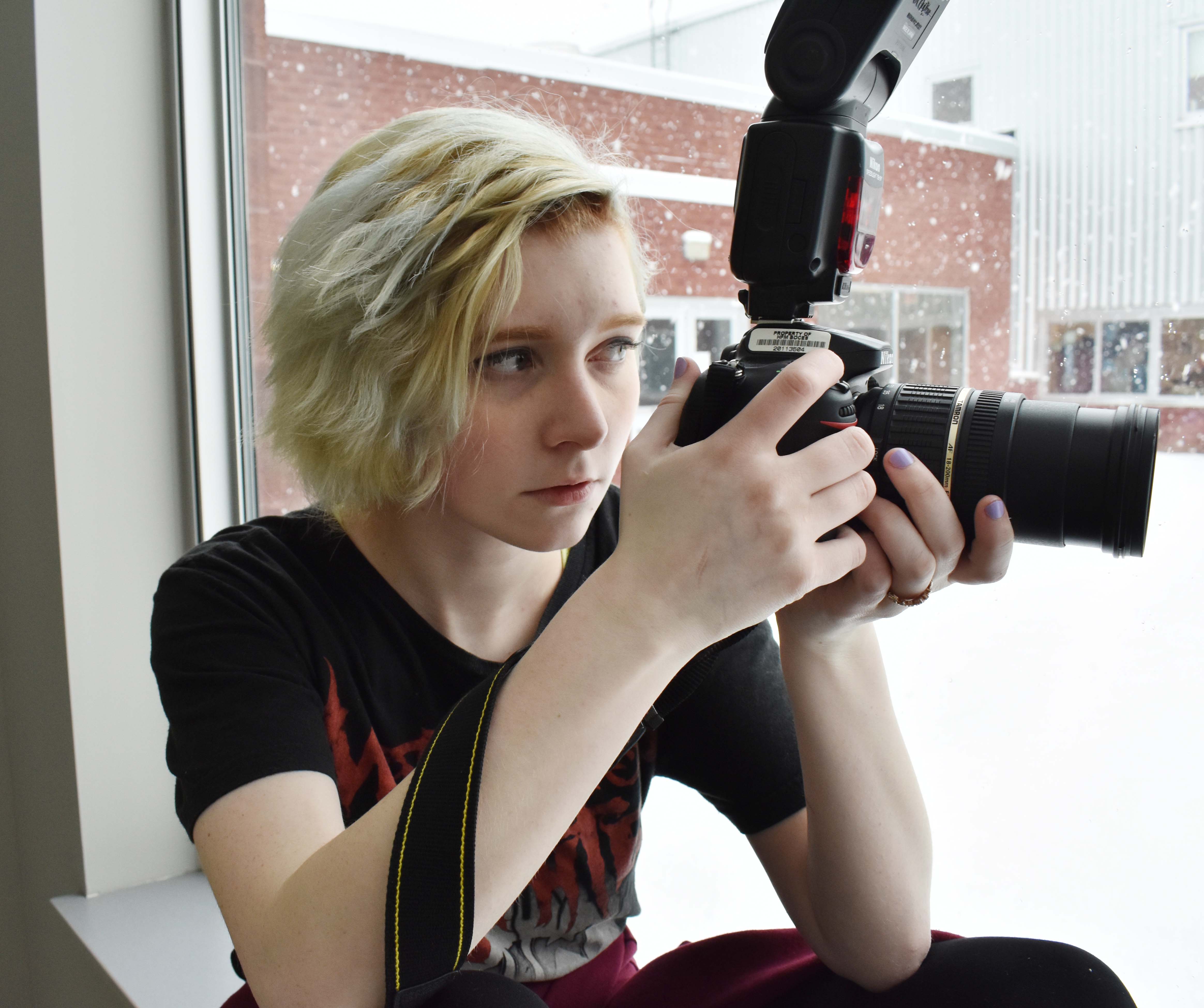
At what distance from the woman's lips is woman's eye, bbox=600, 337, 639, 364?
11 cm

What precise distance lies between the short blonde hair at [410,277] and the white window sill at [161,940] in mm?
680

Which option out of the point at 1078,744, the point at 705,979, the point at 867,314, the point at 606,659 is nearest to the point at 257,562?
the point at 606,659

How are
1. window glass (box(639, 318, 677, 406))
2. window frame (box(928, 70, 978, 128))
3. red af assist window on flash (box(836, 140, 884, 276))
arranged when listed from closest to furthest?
red af assist window on flash (box(836, 140, 884, 276)), window frame (box(928, 70, 978, 128)), window glass (box(639, 318, 677, 406))

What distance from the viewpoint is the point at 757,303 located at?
751 millimetres

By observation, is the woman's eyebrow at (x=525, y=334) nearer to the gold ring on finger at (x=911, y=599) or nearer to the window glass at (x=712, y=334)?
the gold ring on finger at (x=911, y=599)

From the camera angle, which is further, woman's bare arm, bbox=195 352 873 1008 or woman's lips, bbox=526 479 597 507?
woman's lips, bbox=526 479 597 507

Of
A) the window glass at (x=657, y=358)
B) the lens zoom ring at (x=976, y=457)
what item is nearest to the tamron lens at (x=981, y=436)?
the lens zoom ring at (x=976, y=457)

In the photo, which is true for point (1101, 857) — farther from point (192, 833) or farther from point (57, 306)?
point (57, 306)

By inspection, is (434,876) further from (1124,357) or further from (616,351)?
(1124,357)

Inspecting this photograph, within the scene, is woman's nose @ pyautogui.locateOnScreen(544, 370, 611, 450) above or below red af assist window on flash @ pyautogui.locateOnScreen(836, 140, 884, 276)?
below

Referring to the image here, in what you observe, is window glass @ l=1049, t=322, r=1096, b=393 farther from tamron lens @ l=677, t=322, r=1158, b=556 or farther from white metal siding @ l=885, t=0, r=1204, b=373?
tamron lens @ l=677, t=322, r=1158, b=556

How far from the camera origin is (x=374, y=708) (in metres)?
0.87

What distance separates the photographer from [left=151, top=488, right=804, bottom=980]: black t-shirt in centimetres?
76

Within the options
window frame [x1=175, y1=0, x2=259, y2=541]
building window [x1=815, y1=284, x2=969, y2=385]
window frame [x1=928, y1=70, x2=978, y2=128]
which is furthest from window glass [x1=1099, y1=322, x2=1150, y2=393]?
window frame [x1=175, y1=0, x2=259, y2=541]
